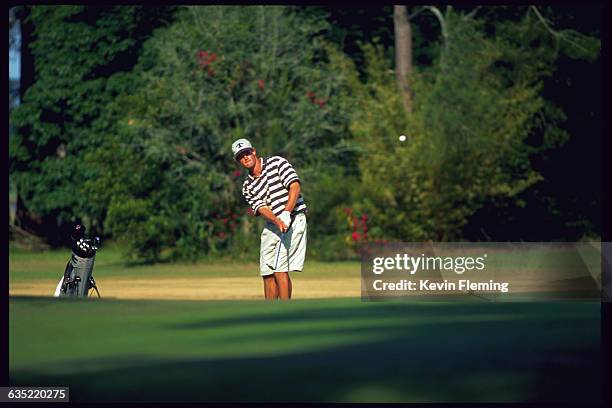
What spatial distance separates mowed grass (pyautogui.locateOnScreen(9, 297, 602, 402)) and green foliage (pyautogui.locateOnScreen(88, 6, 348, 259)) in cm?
2409

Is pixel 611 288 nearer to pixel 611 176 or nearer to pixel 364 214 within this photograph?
pixel 611 176

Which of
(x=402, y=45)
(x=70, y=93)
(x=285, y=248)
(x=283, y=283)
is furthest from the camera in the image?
(x=70, y=93)

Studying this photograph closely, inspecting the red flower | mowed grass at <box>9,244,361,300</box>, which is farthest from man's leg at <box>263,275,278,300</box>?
the red flower

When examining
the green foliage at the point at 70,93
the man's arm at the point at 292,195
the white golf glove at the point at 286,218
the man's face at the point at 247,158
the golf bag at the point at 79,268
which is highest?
the green foliage at the point at 70,93

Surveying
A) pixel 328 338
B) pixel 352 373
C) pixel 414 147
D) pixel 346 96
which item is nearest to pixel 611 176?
pixel 328 338

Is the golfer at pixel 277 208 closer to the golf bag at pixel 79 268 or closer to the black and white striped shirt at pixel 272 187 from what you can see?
the black and white striped shirt at pixel 272 187

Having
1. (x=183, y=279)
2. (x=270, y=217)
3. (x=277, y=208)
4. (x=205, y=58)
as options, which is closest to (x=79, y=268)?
(x=270, y=217)

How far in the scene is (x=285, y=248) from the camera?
16.3 meters

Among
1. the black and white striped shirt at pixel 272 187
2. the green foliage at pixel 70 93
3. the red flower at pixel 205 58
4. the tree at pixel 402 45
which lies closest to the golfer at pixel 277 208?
the black and white striped shirt at pixel 272 187

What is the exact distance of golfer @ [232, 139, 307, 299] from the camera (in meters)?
16.0

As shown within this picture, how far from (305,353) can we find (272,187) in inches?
360

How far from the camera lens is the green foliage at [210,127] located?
3284cm

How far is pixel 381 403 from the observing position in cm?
621

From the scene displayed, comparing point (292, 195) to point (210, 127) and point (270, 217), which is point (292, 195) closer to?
point (270, 217)
